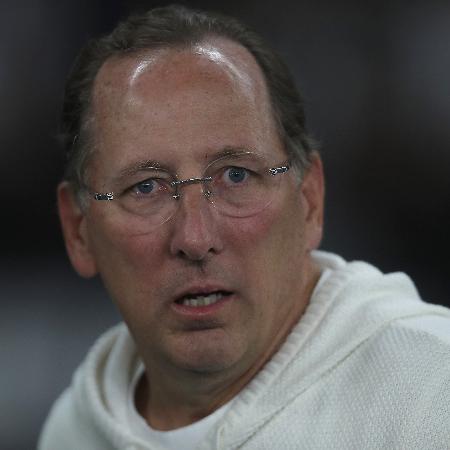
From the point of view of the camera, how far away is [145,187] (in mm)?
2125

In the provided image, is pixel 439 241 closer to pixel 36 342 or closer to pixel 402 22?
pixel 402 22

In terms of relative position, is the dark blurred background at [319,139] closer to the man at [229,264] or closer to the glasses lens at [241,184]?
the man at [229,264]

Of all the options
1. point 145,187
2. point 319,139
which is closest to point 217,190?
point 145,187

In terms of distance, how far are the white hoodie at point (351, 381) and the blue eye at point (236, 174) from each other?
32 centimetres

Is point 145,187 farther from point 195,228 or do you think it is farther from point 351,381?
point 351,381

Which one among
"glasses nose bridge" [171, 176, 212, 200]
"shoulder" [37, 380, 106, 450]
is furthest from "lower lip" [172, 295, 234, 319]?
"shoulder" [37, 380, 106, 450]

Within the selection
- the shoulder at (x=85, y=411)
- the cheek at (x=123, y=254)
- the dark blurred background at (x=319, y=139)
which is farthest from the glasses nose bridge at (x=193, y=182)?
the dark blurred background at (x=319, y=139)

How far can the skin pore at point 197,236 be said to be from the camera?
204cm

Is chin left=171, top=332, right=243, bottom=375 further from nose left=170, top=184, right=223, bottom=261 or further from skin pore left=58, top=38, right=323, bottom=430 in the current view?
nose left=170, top=184, right=223, bottom=261

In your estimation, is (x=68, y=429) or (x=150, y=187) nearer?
(x=150, y=187)

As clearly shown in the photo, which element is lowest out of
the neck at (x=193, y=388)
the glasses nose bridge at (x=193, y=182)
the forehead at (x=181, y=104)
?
the neck at (x=193, y=388)

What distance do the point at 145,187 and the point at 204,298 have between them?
0.91ft

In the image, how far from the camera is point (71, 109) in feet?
7.75

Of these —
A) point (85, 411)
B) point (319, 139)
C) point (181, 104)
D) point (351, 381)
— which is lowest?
point (85, 411)
